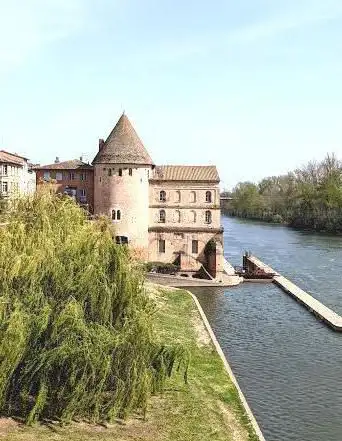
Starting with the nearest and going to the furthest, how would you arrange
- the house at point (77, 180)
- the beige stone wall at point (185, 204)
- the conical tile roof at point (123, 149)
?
the conical tile roof at point (123, 149) → the beige stone wall at point (185, 204) → the house at point (77, 180)

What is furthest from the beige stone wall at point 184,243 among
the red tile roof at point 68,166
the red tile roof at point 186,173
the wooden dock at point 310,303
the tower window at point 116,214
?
the red tile roof at point 68,166

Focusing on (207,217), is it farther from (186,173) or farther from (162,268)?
(162,268)

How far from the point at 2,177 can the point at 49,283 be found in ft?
131

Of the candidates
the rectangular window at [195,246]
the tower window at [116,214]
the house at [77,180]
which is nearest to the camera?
the tower window at [116,214]

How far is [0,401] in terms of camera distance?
16.9 m

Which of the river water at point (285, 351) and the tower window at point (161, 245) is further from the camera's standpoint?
the tower window at point (161, 245)

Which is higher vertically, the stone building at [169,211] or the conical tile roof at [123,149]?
the conical tile roof at [123,149]

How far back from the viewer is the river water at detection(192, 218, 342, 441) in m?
21.1

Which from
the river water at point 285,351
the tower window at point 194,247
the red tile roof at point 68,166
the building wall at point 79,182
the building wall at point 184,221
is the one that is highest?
the red tile roof at point 68,166

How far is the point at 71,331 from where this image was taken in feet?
56.4

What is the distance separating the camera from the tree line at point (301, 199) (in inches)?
4186

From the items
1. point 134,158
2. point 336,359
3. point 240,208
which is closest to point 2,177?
point 134,158

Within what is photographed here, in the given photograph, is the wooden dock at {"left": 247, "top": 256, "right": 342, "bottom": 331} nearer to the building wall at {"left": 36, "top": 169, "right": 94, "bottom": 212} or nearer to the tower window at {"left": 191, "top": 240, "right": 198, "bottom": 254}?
the tower window at {"left": 191, "top": 240, "right": 198, "bottom": 254}

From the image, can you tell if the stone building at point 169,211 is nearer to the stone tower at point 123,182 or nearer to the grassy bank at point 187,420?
the stone tower at point 123,182
